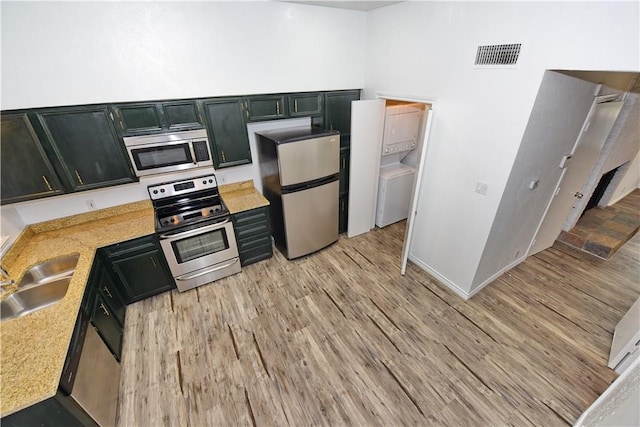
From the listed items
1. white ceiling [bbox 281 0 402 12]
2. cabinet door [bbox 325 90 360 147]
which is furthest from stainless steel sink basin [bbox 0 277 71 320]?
white ceiling [bbox 281 0 402 12]

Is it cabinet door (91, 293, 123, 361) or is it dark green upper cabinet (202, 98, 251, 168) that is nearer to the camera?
cabinet door (91, 293, 123, 361)

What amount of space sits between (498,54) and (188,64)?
2.73 meters

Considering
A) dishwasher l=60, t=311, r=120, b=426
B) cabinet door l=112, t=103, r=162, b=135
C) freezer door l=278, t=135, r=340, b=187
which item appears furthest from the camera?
freezer door l=278, t=135, r=340, b=187

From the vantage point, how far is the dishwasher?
4.95ft

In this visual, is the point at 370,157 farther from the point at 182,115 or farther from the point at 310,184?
the point at 182,115

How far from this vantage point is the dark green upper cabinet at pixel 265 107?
288 centimetres

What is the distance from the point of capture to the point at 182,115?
2578mm

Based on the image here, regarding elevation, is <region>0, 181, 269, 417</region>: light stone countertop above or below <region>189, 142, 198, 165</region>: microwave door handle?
below

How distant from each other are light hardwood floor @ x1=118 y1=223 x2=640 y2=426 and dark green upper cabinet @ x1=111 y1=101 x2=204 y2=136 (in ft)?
6.04

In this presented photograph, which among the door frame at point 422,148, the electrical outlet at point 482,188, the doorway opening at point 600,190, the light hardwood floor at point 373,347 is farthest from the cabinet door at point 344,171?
the doorway opening at point 600,190

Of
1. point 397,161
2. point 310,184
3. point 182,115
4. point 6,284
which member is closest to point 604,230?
point 397,161

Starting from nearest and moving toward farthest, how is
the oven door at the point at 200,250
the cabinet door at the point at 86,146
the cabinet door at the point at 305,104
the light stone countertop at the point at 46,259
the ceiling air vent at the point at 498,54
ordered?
the light stone countertop at the point at 46,259 → the ceiling air vent at the point at 498,54 → the cabinet door at the point at 86,146 → the oven door at the point at 200,250 → the cabinet door at the point at 305,104

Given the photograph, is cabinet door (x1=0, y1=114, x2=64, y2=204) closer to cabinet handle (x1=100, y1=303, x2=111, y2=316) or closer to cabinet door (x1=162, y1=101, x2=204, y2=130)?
cabinet door (x1=162, y1=101, x2=204, y2=130)

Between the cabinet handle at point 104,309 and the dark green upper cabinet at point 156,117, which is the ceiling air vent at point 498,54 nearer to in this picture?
the dark green upper cabinet at point 156,117
